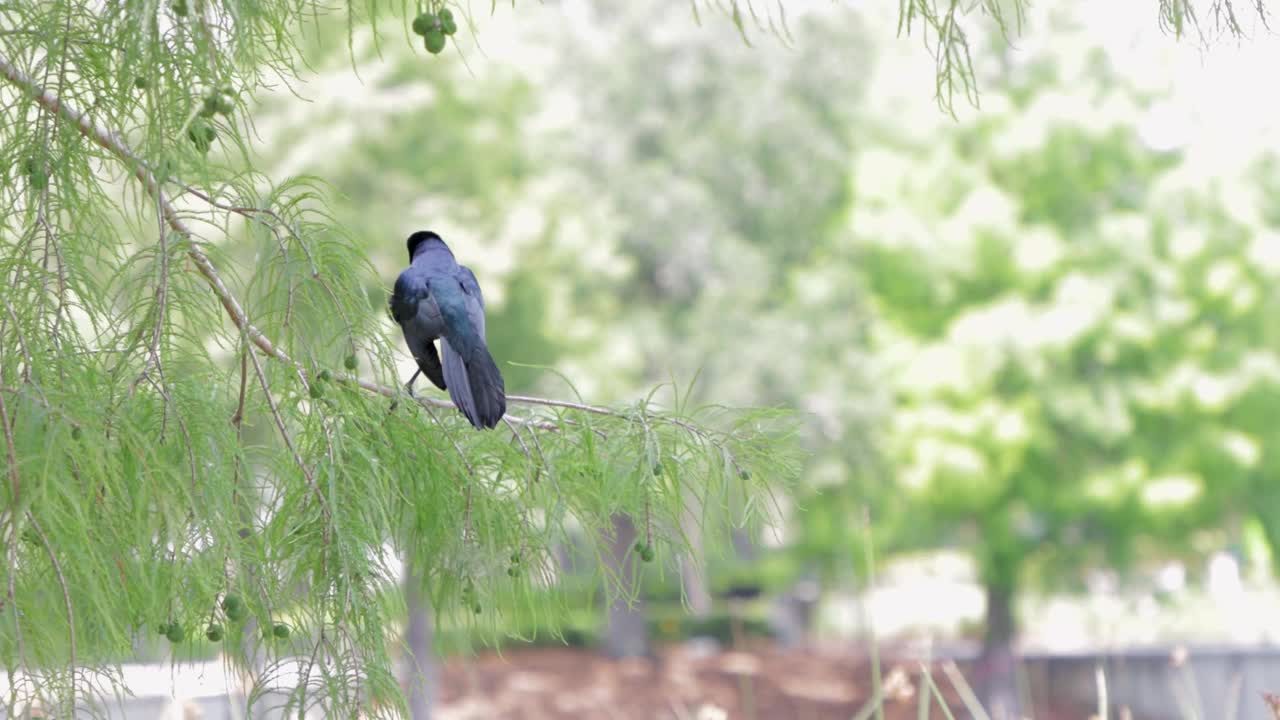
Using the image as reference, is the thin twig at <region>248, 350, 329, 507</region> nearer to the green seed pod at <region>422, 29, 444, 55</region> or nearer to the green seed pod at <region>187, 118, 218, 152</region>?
the green seed pod at <region>187, 118, 218, 152</region>

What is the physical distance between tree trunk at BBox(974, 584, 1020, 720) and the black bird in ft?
43.2

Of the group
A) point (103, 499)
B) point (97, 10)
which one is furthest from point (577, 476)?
point (97, 10)

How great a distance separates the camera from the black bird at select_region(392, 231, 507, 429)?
2.23 metres

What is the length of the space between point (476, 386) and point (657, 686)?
1424 cm

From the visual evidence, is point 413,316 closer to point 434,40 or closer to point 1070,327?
point 434,40

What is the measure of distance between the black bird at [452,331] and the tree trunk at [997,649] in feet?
43.2

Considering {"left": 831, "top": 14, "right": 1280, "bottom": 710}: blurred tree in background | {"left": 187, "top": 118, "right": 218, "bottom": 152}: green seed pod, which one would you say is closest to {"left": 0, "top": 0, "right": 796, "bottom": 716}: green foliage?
{"left": 187, "top": 118, "right": 218, "bottom": 152}: green seed pod

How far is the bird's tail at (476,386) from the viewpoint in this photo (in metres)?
2.21

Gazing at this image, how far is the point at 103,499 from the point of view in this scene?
2.13 meters

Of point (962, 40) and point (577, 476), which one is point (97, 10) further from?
point (962, 40)

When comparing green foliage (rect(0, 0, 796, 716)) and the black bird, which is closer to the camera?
green foliage (rect(0, 0, 796, 716))

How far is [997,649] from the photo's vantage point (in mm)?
15344

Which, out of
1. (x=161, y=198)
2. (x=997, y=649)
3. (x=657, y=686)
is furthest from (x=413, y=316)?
(x=657, y=686)

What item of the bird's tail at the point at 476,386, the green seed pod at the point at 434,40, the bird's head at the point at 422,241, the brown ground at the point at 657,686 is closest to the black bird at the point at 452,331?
the bird's tail at the point at 476,386
